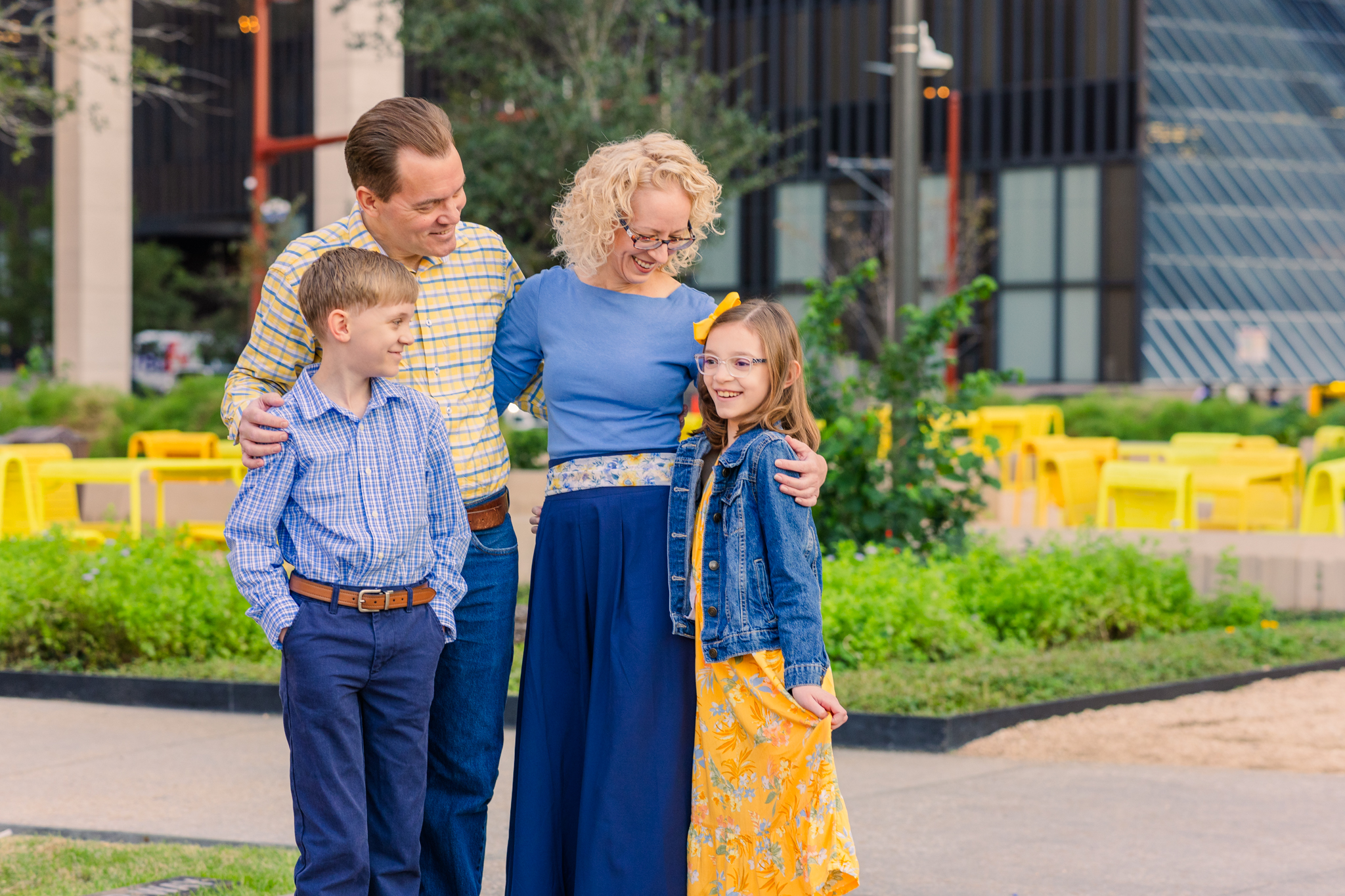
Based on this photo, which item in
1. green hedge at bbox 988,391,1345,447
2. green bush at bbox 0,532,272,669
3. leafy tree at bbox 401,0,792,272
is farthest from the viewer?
green hedge at bbox 988,391,1345,447

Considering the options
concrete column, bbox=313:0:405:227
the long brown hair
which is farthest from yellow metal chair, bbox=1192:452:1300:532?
concrete column, bbox=313:0:405:227

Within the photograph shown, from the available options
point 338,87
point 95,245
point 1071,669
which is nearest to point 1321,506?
point 1071,669

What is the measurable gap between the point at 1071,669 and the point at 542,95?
866 cm

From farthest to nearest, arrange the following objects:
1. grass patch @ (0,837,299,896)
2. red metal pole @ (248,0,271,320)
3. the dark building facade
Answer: the dark building facade → red metal pole @ (248,0,271,320) → grass patch @ (0,837,299,896)

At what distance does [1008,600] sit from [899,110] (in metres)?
3.40

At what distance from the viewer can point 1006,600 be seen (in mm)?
7934

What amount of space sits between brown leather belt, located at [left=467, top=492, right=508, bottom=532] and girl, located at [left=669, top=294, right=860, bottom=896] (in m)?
0.42

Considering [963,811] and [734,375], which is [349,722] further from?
[963,811]

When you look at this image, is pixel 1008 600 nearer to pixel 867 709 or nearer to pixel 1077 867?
pixel 867 709

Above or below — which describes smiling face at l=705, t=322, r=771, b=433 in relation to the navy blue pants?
above

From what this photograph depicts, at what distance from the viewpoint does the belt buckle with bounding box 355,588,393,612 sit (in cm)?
308

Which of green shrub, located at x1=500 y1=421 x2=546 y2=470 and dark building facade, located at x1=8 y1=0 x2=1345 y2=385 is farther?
dark building facade, located at x1=8 y1=0 x2=1345 y2=385

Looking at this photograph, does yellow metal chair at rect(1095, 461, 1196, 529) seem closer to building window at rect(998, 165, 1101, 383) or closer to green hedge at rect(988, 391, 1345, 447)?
green hedge at rect(988, 391, 1345, 447)

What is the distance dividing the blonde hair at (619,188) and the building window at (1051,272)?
139ft
